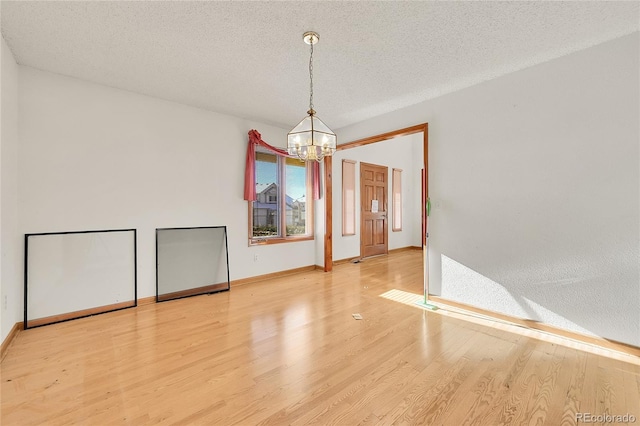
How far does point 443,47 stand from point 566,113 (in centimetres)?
132

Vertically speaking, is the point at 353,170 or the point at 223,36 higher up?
the point at 223,36

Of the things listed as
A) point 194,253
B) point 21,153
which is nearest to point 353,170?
point 194,253

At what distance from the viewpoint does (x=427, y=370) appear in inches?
80.4

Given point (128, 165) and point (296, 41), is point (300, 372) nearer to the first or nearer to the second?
point (296, 41)

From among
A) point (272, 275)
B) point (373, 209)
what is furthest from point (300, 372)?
point (373, 209)

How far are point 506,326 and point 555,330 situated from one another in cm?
40

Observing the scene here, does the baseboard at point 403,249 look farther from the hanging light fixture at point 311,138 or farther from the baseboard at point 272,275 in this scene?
the hanging light fixture at point 311,138

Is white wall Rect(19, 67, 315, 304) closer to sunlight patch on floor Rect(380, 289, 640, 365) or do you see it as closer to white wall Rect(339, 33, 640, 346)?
sunlight patch on floor Rect(380, 289, 640, 365)

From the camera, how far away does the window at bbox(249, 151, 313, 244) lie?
4664mm

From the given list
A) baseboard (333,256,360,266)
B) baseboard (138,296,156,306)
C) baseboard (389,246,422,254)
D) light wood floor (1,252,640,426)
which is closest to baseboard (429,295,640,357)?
light wood floor (1,252,640,426)

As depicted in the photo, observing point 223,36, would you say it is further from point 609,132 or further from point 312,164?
point 609,132

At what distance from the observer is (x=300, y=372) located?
2.02 m
